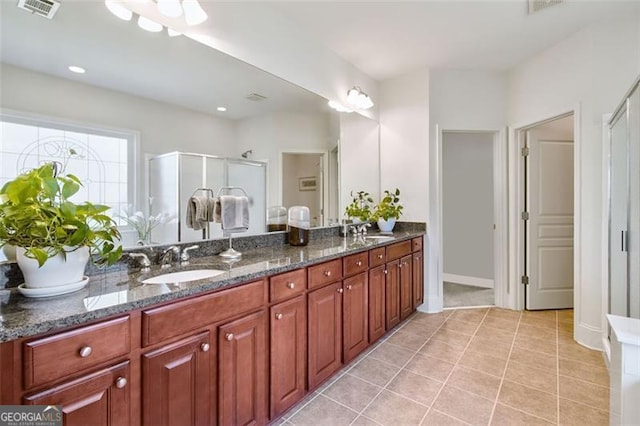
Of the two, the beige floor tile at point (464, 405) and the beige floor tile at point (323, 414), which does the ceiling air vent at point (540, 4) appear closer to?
the beige floor tile at point (464, 405)

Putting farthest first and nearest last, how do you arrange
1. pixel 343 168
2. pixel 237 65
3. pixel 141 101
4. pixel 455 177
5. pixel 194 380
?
pixel 455 177 → pixel 343 168 → pixel 237 65 → pixel 141 101 → pixel 194 380

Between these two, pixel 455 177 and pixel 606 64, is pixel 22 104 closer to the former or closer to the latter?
pixel 606 64

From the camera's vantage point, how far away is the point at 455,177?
14.8 feet

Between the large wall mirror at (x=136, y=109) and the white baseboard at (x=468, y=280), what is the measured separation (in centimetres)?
310

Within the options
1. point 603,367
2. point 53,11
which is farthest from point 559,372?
point 53,11

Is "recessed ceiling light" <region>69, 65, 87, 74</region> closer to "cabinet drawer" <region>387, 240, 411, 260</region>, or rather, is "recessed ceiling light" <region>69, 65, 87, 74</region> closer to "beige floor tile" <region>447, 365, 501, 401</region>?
"cabinet drawer" <region>387, 240, 411, 260</region>

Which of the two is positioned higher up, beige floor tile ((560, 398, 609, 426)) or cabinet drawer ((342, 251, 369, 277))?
cabinet drawer ((342, 251, 369, 277))

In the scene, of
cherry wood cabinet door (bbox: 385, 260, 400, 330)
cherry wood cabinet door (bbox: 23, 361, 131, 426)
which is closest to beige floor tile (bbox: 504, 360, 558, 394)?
cherry wood cabinet door (bbox: 385, 260, 400, 330)

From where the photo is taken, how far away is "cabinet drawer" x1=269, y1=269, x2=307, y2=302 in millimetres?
1533

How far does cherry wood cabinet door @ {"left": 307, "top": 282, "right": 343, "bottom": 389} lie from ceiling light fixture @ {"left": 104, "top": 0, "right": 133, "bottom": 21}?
1.74 meters

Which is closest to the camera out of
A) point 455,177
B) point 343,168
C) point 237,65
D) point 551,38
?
point 237,65

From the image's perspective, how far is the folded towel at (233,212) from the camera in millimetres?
1840

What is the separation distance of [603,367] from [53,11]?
3.89 metres

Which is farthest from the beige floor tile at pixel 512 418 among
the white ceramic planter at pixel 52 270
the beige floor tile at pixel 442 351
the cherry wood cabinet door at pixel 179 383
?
the white ceramic planter at pixel 52 270
